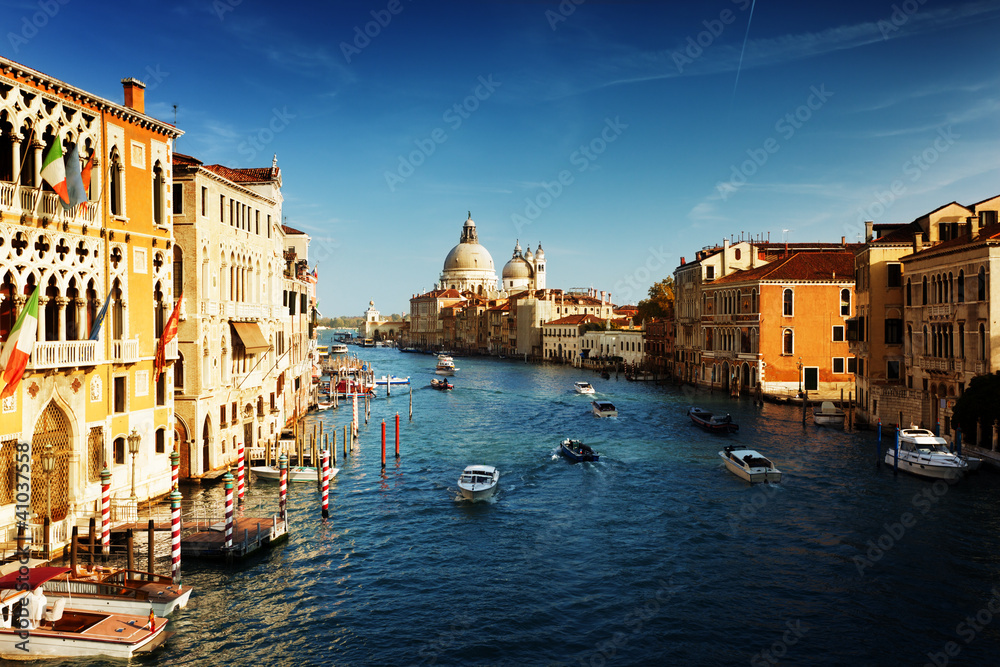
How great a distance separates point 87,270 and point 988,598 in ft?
63.9

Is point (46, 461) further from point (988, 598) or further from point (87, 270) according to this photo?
point (988, 598)

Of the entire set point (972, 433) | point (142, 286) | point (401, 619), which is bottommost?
point (401, 619)

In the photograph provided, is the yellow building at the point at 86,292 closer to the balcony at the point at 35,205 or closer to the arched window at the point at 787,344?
the balcony at the point at 35,205

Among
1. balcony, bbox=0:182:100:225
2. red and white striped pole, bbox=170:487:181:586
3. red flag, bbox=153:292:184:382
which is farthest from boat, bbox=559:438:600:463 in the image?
balcony, bbox=0:182:100:225

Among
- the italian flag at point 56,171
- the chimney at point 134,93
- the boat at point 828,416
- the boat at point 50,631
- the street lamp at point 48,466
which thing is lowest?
the boat at point 50,631

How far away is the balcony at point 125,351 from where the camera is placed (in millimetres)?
16938

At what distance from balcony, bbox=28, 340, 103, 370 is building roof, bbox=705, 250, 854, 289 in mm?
39015

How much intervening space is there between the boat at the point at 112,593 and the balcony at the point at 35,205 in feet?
23.0

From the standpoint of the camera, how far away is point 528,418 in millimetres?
41625

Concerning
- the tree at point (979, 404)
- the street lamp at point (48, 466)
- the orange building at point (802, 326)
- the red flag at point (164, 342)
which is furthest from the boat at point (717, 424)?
the street lamp at point (48, 466)

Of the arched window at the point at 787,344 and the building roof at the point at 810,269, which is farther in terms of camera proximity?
the arched window at the point at 787,344

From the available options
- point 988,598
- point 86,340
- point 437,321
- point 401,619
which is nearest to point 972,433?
point 988,598

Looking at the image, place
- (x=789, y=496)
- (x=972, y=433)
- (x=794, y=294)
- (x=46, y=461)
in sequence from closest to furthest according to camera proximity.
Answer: (x=46, y=461) → (x=789, y=496) → (x=972, y=433) → (x=794, y=294)

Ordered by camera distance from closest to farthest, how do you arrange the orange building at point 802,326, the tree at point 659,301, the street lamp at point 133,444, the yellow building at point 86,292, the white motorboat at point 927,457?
the yellow building at point 86,292 → the street lamp at point 133,444 → the white motorboat at point 927,457 → the orange building at point 802,326 → the tree at point 659,301
